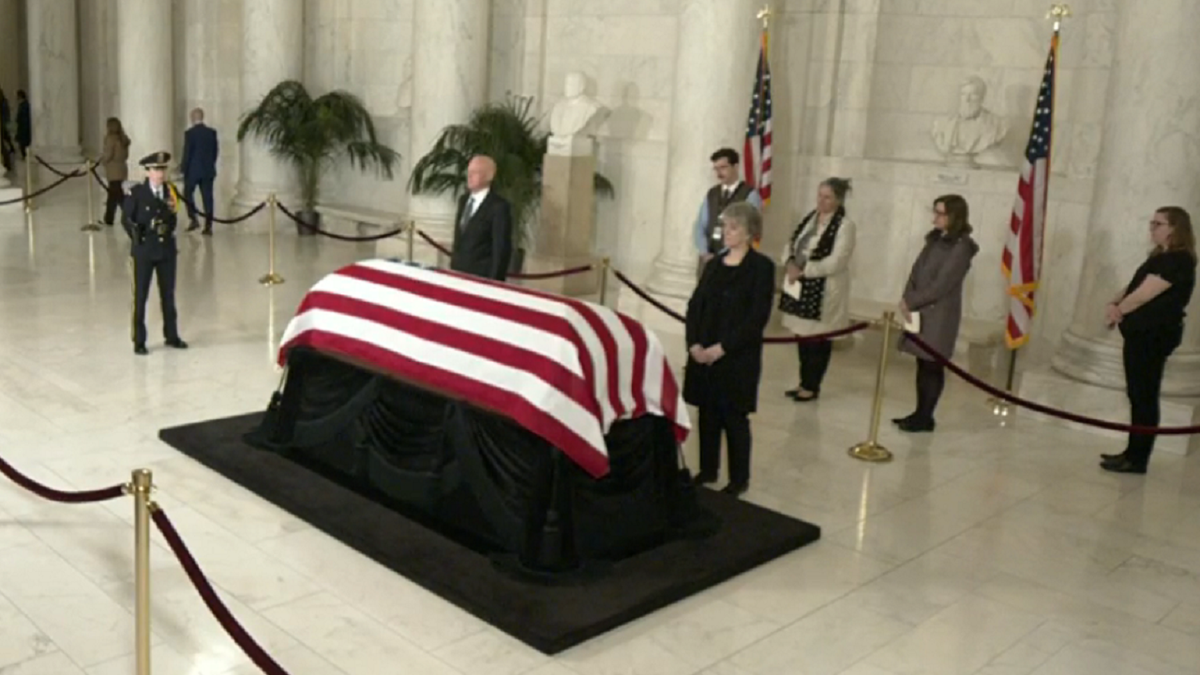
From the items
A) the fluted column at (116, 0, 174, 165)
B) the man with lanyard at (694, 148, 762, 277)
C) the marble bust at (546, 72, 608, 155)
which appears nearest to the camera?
the man with lanyard at (694, 148, 762, 277)

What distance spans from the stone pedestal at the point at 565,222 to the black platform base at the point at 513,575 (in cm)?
615

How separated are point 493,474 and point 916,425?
3856 millimetres

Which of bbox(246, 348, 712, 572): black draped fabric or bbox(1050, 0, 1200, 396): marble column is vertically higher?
bbox(1050, 0, 1200, 396): marble column

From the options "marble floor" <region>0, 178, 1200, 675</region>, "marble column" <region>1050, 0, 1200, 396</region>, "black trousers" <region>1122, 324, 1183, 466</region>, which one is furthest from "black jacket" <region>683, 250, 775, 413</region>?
"marble column" <region>1050, 0, 1200, 396</region>

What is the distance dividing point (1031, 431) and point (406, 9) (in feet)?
34.5

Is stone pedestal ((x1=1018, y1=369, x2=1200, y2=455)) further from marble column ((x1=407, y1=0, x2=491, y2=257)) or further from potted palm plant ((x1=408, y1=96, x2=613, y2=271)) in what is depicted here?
marble column ((x1=407, y1=0, x2=491, y2=257))

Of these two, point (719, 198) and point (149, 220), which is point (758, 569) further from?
point (149, 220)

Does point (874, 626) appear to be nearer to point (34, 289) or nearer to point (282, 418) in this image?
point (282, 418)

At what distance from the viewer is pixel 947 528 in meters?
6.37

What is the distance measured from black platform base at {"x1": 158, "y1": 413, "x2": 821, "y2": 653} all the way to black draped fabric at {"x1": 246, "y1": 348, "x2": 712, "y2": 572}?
109 mm

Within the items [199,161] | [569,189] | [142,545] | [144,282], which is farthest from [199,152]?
[142,545]

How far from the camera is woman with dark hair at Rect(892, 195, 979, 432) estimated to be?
7859mm

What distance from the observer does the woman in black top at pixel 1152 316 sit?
23.9 ft

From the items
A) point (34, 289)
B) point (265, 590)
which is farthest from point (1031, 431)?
point (34, 289)
